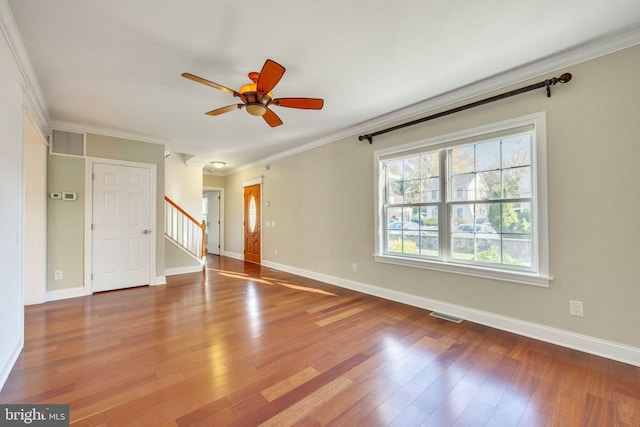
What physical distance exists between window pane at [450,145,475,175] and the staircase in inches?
207

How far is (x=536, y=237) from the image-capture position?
104 inches

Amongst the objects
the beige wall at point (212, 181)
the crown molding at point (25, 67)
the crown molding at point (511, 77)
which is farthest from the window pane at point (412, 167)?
the beige wall at point (212, 181)

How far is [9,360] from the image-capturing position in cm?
206

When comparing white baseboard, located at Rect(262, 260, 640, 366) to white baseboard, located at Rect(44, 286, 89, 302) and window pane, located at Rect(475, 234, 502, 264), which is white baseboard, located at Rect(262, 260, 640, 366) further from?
white baseboard, located at Rect(44, 286, 89, 302)

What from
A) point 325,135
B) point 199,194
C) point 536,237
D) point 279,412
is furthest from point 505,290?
point 199,194

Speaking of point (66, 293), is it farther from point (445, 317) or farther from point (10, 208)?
point (445, 317)

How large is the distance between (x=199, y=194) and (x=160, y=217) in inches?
78.2

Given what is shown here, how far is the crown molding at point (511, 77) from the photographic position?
7.34ft

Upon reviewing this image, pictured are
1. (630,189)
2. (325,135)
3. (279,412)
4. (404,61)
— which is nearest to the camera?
(279,412)

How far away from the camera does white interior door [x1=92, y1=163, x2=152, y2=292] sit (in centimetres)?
431

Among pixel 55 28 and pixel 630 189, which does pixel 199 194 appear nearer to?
pixel 55 28

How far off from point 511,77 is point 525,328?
8.32ft

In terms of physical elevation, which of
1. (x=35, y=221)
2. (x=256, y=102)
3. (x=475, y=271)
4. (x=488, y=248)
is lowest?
(x=475, y=271)

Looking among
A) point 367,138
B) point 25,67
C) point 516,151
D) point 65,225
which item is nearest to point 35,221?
point 65,225
